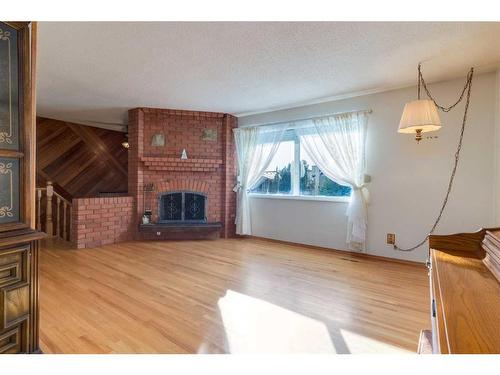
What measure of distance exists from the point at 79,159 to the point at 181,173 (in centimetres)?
278

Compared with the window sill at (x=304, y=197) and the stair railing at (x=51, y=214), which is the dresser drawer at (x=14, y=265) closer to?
the window sill at (x=304, y=197)

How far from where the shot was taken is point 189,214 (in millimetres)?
5023

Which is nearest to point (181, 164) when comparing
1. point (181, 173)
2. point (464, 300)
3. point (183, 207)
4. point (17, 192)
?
point (181, 173)

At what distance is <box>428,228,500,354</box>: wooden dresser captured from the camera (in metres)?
0.66

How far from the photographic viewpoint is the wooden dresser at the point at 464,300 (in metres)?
0.66

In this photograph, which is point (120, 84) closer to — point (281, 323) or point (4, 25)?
point (4, 25)

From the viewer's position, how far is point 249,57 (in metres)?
2.68

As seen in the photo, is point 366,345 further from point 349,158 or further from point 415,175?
point 349,158

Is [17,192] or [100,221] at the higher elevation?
[17,192]

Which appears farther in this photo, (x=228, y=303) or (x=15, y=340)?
(x=228, y=303)

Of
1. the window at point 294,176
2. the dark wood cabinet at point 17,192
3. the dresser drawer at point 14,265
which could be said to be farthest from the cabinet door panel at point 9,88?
the window at point 294,176
